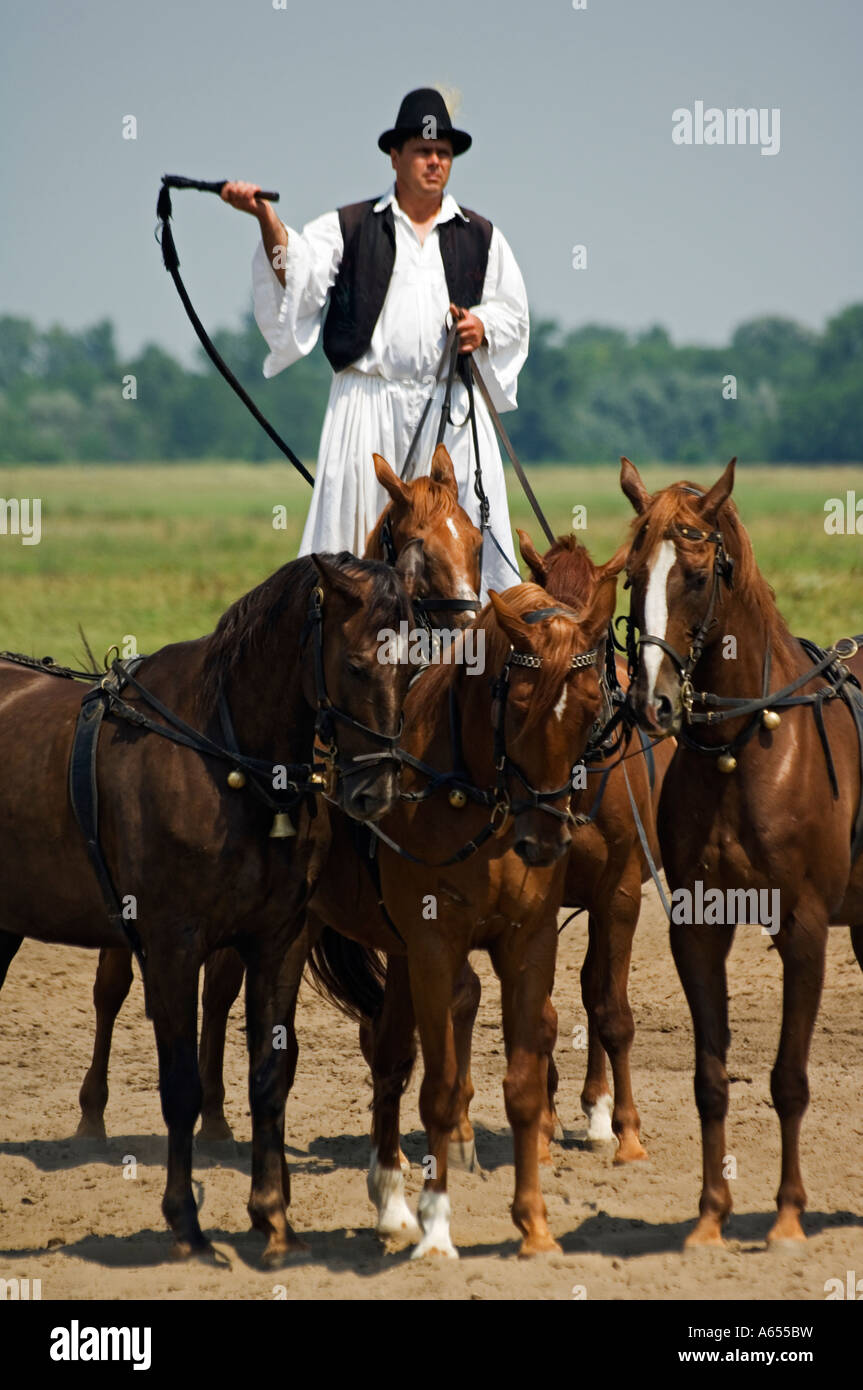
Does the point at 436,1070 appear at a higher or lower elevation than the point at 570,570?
lower

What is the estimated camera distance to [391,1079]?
6.67 metres

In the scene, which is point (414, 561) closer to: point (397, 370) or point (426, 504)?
point (426, 504)

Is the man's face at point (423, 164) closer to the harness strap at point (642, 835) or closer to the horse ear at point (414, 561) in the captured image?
the horse ear at point (414, 561)

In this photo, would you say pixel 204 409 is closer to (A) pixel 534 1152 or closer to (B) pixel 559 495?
(B) pixel 559 495

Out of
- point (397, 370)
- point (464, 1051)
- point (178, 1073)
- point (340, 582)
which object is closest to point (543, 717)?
point (340, 582)

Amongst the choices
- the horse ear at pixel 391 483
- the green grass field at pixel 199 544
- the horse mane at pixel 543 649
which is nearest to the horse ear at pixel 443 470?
the horse ear at pixel 391 483

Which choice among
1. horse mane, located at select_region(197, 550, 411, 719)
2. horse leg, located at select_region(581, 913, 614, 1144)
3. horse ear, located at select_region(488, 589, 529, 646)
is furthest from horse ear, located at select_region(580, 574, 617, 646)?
horse leg, located at select_region(581, 913, 614, 1144)

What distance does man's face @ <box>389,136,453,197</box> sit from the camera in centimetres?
729

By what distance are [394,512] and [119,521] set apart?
3926cm

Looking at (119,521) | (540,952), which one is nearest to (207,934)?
A: (540,952)

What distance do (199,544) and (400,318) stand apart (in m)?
30.8

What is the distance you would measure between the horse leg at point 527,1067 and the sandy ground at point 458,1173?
5.6 inches

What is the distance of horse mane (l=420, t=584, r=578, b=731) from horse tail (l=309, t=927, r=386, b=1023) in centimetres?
164

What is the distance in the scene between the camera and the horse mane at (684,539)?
5.83 metres
